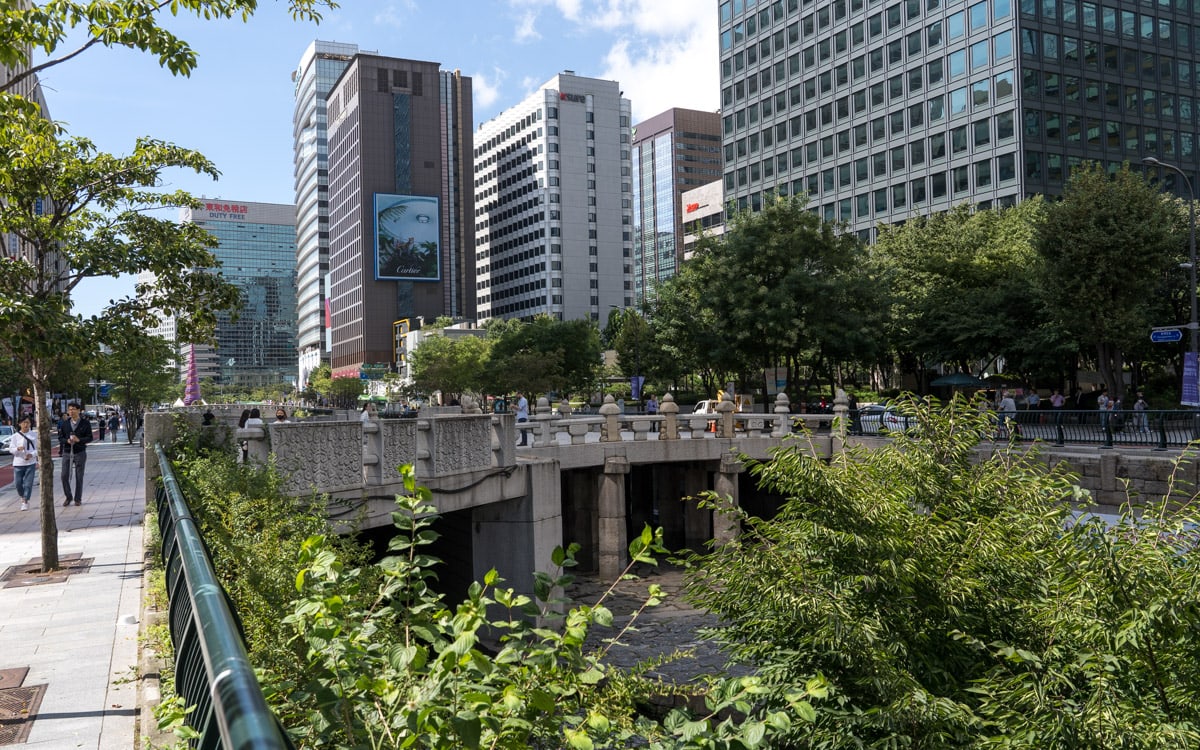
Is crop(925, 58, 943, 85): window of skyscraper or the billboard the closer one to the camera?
crop(925, 58, 943, 85): window of skyscraper

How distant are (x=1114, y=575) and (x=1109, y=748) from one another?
1.92 m

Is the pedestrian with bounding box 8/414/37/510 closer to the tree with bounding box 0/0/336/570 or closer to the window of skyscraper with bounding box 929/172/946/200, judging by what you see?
the tree with bounding box 0/0/336/570

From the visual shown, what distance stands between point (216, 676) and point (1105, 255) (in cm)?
3967

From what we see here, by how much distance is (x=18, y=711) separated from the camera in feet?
20.2

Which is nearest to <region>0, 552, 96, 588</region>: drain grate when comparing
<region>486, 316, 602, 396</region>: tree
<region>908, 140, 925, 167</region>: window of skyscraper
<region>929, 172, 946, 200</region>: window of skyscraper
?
<region>486, 316, 602, 396</region>: tree

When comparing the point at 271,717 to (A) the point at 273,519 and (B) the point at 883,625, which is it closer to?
(A) the point at 273,519

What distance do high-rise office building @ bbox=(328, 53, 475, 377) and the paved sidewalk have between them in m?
130

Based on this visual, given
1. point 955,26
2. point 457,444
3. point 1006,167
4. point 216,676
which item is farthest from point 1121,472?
point 955,26

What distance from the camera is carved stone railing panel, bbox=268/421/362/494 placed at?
14.0 metres

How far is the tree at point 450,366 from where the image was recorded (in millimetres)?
83375

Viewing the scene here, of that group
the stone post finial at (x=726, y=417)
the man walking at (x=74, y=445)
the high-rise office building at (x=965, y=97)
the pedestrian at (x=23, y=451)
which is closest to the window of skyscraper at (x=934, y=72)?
the high-rise office building at (x=965, y=97)

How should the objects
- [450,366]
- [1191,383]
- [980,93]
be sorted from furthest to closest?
[450,366] → [980,93] → [1191,383]

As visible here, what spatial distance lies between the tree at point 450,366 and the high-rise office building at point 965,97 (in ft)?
101

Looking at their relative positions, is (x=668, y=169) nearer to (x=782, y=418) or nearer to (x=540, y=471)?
(x=782, y=418)
